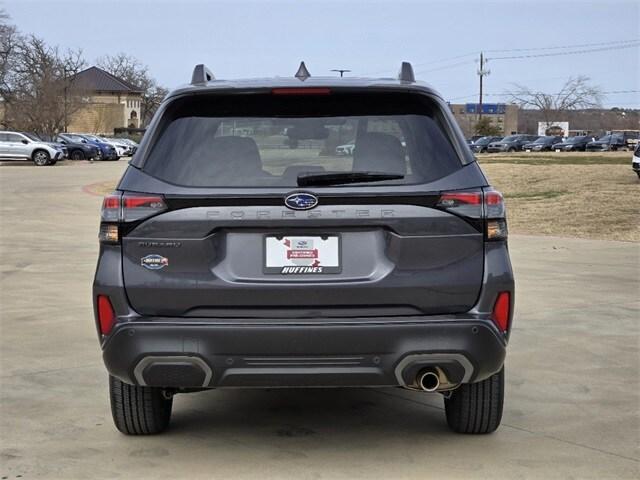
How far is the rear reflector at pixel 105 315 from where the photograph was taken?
4.50 metres

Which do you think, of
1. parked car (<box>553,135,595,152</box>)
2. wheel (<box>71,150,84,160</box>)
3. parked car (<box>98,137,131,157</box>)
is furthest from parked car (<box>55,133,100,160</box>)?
parked car (<box>553,135,595,152</box>)

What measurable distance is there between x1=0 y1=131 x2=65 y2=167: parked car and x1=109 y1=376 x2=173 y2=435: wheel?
46473mm

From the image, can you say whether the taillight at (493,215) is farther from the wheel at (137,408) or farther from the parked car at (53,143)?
the parked car at (53,143)

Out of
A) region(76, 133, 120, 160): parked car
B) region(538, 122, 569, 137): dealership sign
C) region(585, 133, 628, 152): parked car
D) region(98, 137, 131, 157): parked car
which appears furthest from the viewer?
region(538, 122, 569, 137): dealership sign

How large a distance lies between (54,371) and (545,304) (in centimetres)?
482

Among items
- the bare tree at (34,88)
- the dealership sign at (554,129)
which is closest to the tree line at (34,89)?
the bare tree at (34,88)

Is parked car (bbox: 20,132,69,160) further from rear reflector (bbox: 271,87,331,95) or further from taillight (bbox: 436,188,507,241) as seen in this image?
taillight (bbox: 436,188,507,241)

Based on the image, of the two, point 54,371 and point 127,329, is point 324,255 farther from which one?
point 54,371

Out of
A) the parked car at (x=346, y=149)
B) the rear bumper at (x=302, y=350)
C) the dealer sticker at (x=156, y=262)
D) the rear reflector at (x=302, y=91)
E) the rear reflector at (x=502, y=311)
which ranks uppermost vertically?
the rear reflector at (x=302, y=91)

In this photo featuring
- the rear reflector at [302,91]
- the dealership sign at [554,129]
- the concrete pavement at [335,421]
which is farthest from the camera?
the dealership sign at [554,129]

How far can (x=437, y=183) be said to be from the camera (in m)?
4.49

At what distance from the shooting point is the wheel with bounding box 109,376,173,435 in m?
5.04

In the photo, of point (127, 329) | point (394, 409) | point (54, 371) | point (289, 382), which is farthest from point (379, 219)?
point (54, 371)

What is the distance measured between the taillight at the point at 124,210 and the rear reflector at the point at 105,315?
0.27 meters
